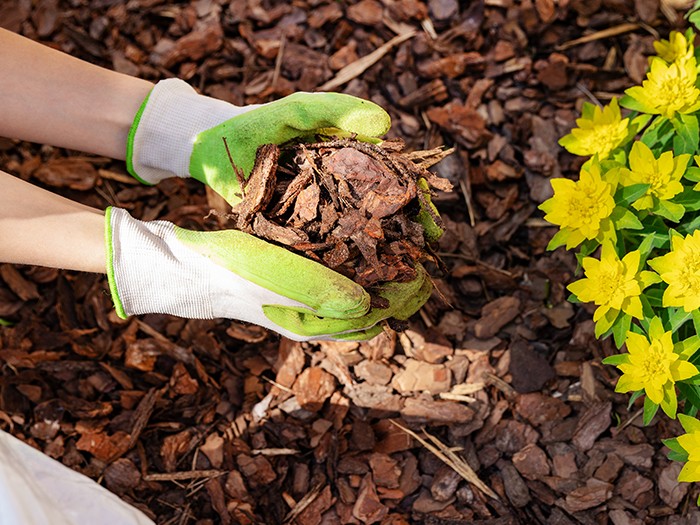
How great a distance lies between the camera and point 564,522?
6.24ft

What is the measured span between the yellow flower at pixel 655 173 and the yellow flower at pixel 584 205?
0.08m

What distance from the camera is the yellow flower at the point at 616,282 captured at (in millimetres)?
1585

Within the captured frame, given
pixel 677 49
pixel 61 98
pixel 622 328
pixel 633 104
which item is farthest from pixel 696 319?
pixel 61 98

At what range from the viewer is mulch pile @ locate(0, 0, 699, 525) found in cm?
198

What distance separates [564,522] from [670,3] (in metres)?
1.77

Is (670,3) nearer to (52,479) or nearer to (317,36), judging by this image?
(317,36)

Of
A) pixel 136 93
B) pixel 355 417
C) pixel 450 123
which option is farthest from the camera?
pixel 450 123

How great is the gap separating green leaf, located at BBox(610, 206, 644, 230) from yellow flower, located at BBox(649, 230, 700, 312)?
116 mm

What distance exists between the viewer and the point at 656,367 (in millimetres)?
1543

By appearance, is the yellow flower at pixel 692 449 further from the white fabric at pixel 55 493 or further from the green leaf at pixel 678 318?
the white fabric at pixel 55 493

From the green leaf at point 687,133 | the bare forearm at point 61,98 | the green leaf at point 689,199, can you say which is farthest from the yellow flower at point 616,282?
the bare forearm at point 61,98

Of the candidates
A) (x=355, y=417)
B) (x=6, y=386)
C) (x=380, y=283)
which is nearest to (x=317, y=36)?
(x=380, y=283)

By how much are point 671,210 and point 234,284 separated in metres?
1.07

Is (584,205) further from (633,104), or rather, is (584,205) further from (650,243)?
(633,104)
